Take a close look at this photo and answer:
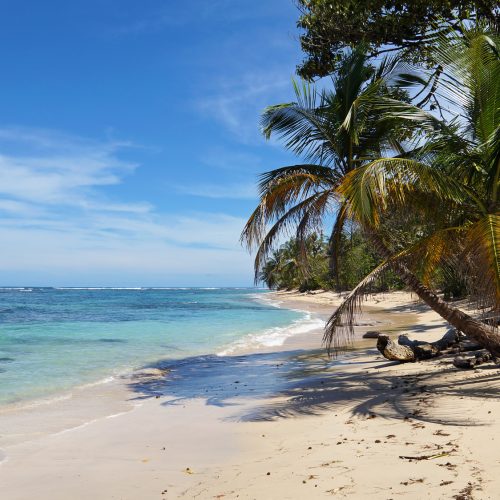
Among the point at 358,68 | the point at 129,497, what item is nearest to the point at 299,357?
the point at 358,68

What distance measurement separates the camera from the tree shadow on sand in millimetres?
6465

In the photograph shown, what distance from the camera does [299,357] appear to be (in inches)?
529

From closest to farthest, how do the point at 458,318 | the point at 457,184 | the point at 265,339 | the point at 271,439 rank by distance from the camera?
1. the point at 271,439
2. the point at 457,184
3. the point at 458,318
4. the point at 265,339

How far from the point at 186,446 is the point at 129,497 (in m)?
1.55

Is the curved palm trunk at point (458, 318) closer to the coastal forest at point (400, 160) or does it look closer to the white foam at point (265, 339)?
→ the coastal forest at point (400, 160)

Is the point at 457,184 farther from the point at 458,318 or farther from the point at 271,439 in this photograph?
the point at 271,439

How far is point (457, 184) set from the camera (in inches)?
266

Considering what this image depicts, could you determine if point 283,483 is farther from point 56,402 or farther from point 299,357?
point 299,357

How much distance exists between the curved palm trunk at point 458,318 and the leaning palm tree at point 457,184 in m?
0.01

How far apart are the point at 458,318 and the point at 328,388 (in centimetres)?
243

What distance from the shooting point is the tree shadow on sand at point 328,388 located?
21.2 feet

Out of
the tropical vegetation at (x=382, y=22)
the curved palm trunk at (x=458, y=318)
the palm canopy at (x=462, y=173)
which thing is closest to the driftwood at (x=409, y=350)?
the curved palm trunk at (x=458, y=318)

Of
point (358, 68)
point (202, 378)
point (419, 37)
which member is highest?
point (419, 37)

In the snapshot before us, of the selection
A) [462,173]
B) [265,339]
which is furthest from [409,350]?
[265,339]
